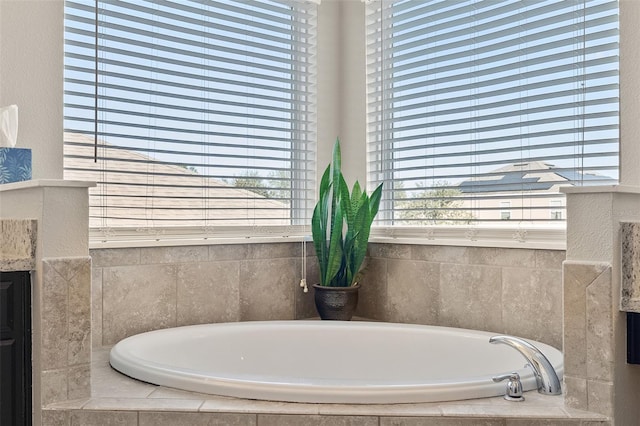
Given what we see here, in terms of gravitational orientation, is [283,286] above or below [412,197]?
below

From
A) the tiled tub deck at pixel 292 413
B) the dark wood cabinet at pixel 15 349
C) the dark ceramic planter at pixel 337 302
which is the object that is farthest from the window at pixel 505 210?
the dark wood cabinet at pixel 15 349

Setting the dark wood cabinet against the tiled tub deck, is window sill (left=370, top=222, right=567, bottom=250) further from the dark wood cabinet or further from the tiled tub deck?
the dark wood cabinet

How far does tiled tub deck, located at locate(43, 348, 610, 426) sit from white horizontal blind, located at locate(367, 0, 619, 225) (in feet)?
3.15

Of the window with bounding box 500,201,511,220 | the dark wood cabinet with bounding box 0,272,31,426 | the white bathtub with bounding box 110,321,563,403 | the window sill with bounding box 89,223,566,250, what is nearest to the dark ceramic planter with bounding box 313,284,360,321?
the white bathtub with bounding box 110,321,563,403

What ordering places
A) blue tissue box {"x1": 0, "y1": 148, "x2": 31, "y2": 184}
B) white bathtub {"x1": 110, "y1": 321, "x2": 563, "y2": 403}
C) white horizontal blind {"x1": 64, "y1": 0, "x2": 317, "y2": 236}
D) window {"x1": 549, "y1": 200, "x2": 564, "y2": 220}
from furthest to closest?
white horizontal blind {"x1": 64, "y1": 0, "x2": 317, "y2": 236}
window {"x1": 549, "y1": 200, "x2": 564, "y2": 220}
white bathtub {"x1": 110, "y1": 321, "x2": 563, "y2": 403}
blue tissue box {"x1": 0, "y1": 148, "x2": 31, "y2": 184}

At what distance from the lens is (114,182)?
8.27 ft

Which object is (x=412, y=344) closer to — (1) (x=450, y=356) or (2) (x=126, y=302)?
(1) (x=450, y=356)

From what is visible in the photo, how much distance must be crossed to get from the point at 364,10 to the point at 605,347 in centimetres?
215

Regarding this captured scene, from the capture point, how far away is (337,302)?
9.23 feet

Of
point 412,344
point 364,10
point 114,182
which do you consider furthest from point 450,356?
point 364,10

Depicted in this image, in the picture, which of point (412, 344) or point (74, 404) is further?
point (412, 344)

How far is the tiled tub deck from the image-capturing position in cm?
158

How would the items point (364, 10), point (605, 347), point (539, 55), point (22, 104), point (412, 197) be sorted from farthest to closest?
point (364, 10) < point (412, 197) < point (539, 55) < point (22, 104) < point (605, 347)

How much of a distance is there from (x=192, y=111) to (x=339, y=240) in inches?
35.9
